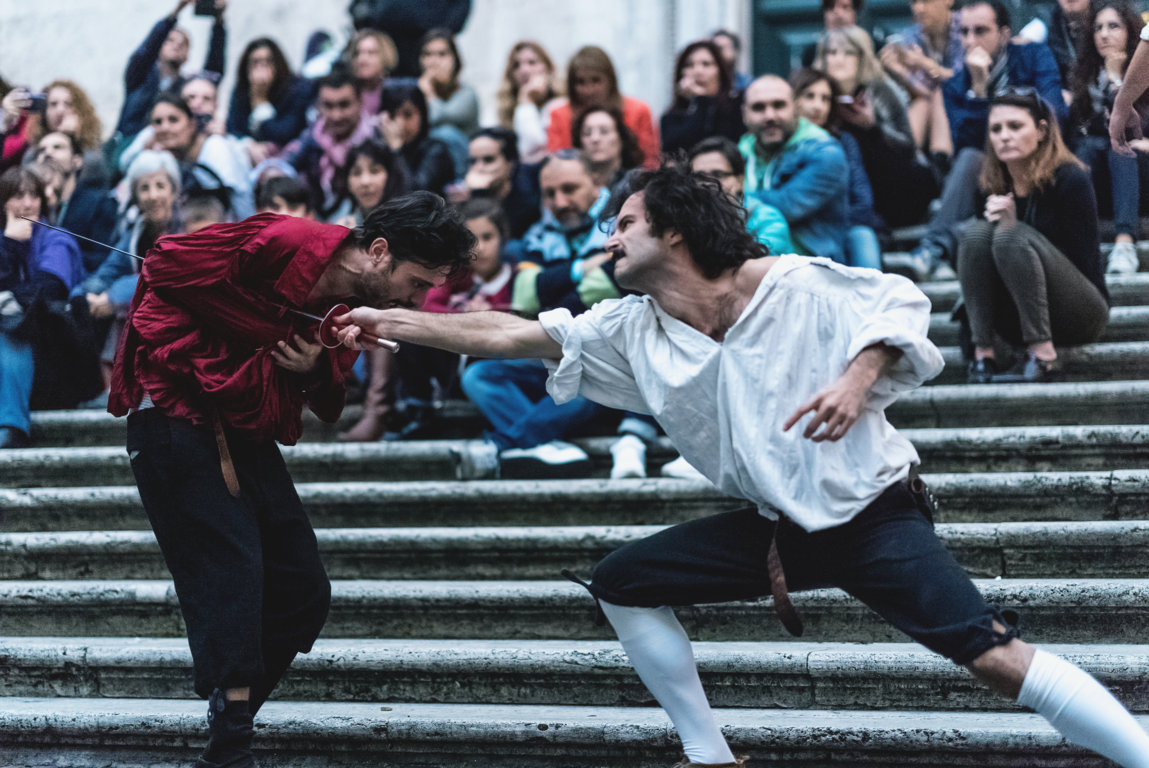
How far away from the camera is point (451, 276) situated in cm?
356

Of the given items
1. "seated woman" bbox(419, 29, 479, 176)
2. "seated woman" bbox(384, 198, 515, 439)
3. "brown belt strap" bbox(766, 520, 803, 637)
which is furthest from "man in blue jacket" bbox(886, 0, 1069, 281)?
"brown belt strap" bbox(766, 520, 803, 637)

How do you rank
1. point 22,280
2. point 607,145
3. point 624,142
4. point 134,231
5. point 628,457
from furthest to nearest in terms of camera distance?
1. point 134,231
2. point 624,142
3. point 607,145
4. point 22,280
5. point 628,457

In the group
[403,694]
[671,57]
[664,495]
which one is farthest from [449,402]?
[671,57]

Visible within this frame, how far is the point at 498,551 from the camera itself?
4.85 m

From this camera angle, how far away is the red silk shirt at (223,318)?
3369 mm

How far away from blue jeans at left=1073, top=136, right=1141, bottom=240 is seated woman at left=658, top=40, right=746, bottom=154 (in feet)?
6.22

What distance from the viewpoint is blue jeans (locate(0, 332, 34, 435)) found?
6.12 metres

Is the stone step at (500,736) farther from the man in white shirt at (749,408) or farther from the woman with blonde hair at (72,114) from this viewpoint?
the woman with blonde hair at (72,114)

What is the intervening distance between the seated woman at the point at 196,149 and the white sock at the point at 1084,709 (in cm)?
554

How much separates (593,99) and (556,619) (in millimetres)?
3725

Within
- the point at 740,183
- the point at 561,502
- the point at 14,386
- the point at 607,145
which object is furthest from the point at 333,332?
the point at 607,145

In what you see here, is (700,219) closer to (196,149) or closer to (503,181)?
(503,181)

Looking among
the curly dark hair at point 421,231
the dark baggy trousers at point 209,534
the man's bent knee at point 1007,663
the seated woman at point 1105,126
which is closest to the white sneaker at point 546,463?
the dark baggy trousers at point 209,534

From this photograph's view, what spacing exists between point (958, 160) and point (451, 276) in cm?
391
